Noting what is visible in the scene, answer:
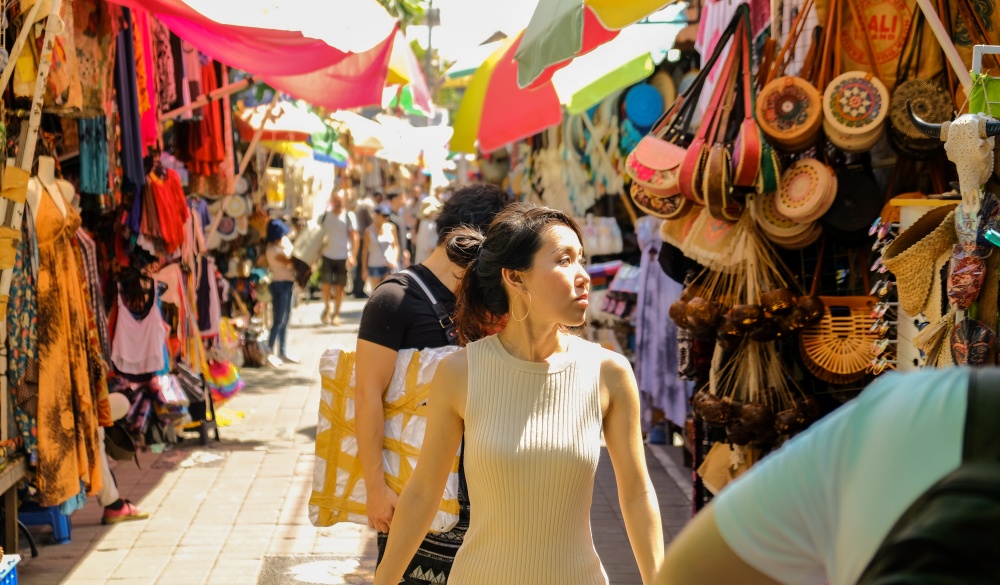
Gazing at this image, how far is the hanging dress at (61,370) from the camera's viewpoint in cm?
572

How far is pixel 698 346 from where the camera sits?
5637mm

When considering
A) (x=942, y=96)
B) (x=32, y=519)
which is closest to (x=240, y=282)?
(x=32, y=519)

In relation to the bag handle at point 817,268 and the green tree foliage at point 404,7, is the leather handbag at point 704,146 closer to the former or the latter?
the bag handle at point 817,268

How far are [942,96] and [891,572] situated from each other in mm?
3861

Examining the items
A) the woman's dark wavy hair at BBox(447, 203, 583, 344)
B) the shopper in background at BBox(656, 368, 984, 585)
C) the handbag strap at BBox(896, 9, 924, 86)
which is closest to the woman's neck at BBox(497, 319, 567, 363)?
the woman's dark wavy hair at BBox(447, 203, 583, 344)

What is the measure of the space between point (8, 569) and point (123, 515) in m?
2.79

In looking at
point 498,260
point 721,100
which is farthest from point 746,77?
point 498,260

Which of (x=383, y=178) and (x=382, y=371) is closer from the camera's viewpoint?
(x=382, y=371)

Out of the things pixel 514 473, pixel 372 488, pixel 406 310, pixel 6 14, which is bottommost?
pixel 372 488

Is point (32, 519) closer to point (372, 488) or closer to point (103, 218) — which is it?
point (103, 218)

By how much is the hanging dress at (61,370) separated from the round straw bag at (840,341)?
355cm

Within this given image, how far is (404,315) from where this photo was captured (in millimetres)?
3691

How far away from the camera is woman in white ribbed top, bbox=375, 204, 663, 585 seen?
9.40ft

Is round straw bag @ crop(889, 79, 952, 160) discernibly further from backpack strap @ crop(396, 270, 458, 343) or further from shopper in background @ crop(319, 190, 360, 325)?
shopper in background @ crop(319, 190, 360, 325)
